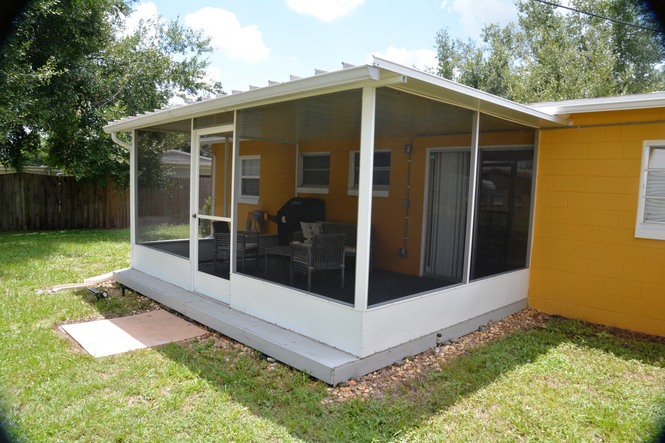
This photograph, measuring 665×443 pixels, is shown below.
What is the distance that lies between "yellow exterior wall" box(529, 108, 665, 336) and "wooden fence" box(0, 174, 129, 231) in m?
12.7

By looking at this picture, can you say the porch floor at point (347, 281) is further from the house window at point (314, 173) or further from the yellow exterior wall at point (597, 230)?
the house window at point (314, 173)

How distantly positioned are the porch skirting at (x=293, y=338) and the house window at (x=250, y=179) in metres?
3.38

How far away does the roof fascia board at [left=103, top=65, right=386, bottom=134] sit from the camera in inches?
126

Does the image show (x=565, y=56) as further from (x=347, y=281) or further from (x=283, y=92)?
(x=283, y=92)

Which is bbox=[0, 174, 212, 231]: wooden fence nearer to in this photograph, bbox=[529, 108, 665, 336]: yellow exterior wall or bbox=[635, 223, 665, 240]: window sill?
bbox=[529, 108, 665, 336]: yellow exterior wall

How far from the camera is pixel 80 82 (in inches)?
494

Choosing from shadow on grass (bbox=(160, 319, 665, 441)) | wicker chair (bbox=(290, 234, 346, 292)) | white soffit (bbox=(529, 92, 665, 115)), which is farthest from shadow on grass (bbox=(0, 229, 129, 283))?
white soffit (bbox=(529, 92, 665, 115))

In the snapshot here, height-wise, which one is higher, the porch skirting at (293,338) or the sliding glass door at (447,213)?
the sliding glass door at (447,213)

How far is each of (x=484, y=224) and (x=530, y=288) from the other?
1087mm

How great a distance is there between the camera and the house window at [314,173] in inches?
322

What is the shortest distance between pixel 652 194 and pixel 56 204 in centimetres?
1464

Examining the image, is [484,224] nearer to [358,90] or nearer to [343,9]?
[358,90]

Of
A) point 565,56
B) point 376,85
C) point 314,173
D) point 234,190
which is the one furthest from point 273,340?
point 565,56

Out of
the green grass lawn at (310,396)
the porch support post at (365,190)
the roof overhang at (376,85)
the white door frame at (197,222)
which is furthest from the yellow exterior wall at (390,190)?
the porch support post at (365,190)
